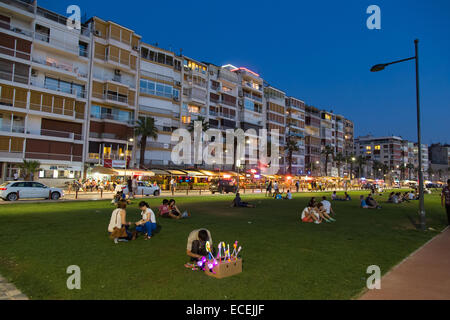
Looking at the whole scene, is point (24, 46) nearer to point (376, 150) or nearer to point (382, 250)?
point (382, 250)

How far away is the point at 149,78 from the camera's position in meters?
49.5

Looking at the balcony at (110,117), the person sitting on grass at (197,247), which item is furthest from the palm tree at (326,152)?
the person sitting on grass at (197,247)

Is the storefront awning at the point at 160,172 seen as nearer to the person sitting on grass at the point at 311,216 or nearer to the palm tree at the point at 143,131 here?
the palm tree at the point at 143,131

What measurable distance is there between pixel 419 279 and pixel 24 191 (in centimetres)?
2561

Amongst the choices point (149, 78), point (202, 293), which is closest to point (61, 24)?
point (149, 78)

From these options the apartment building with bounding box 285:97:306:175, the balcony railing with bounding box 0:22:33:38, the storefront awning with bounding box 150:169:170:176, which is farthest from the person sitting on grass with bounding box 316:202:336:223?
the apartment building with bounding box 285:97:306:175

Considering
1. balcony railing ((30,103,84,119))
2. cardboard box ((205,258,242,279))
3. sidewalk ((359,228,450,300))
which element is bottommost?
sidewalk ((359,228,450,300))

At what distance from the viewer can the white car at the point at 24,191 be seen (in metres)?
21.8

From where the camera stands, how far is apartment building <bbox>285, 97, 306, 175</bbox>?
82.5 meters

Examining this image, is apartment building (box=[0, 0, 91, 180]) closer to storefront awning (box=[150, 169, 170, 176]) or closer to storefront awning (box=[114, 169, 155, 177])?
storefront awning (box=[114, 169, 155, 177])

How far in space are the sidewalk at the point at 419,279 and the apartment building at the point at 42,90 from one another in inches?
1605

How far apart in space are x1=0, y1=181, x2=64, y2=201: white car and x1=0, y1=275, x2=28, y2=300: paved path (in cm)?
2006

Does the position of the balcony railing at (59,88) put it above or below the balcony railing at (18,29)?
A: below

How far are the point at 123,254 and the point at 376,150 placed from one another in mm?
167620
